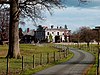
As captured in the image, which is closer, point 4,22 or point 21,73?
point 21,73

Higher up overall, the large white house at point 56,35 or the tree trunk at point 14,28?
the tree trunk at point 14,28

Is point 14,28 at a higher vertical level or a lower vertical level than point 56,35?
higher

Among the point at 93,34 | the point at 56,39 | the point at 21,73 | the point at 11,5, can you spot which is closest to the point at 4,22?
the point at 93,34

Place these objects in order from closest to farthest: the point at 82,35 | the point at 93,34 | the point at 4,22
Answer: the point at 4,22 < the point at 93,34 < the point at 82,35

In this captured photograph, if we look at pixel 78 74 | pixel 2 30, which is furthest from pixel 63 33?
pixel 78 74

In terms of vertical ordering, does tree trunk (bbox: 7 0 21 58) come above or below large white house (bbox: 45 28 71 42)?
above

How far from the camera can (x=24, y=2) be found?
39312mm

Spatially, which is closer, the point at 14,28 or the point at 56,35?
the point at 14,28

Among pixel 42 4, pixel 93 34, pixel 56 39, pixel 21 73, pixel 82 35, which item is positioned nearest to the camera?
pixel 21 73

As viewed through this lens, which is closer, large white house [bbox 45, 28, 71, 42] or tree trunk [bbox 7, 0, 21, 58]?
tree trunk [bbox 7, 0, 21, 58]

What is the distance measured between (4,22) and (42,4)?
61696 mm

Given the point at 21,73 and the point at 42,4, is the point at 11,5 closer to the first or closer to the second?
the point at 42,4

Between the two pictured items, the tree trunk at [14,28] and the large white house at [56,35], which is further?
the large white house at [56,35]

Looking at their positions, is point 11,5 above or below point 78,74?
above
